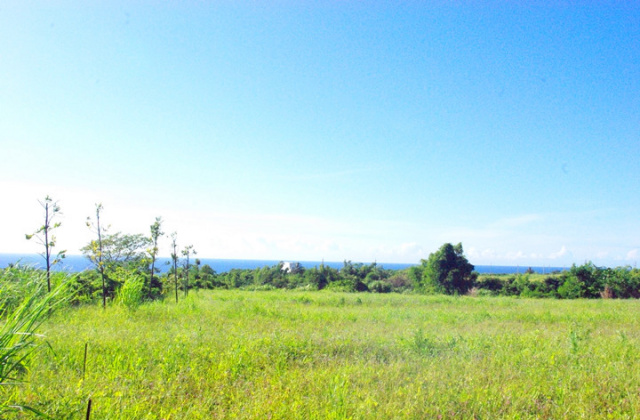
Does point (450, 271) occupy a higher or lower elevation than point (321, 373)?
lower

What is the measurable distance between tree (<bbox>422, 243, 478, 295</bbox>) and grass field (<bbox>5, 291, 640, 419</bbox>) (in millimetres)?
24961

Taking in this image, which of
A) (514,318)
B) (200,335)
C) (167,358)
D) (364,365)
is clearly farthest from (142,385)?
(514,318)

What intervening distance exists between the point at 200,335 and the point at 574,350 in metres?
6.58

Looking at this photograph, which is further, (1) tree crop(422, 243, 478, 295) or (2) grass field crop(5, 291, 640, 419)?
(1) tree crop(422, 243, 478, 295)

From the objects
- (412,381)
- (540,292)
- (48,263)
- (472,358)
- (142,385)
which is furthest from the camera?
(540,292)

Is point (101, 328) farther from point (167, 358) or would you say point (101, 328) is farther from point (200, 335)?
point (167, 358)

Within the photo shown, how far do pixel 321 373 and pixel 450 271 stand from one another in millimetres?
30071

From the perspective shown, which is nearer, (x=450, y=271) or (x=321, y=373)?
(x=321, y=373)

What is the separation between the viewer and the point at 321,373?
507 centimetres

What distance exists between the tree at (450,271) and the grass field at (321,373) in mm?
24961

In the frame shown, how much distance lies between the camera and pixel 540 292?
28.0 metres

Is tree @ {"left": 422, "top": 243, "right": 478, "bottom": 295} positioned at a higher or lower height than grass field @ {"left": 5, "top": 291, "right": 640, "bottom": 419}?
lower

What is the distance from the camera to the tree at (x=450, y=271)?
107 ft

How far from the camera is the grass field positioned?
3973 mm
